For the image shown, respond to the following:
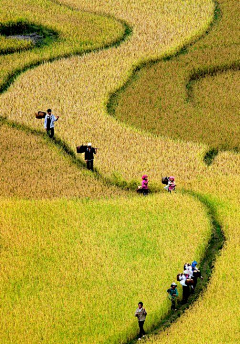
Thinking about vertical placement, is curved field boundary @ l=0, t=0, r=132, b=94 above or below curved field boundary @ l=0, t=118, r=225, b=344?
above

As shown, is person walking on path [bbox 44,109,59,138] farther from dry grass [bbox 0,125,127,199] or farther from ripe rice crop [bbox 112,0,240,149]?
ripe rice crop [bbox 112,0,240,149]

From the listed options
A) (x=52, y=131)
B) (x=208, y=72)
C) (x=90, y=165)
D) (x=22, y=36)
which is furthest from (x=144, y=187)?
(x=22, y=36)

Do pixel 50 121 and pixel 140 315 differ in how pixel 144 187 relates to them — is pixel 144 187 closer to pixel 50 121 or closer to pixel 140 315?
pixel 50 121

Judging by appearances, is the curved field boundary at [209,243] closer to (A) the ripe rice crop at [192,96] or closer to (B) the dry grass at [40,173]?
(B) the dry grass at [40,173]

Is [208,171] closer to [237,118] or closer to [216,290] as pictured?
[237,118]

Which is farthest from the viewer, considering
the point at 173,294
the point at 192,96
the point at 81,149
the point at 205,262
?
the point at 192,96

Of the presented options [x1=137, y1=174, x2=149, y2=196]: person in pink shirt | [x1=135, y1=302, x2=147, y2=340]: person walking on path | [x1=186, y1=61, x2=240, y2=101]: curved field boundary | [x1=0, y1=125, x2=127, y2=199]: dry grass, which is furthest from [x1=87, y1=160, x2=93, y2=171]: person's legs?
[x1=135, y1=302, x2=147, y2=340]: person walking on path

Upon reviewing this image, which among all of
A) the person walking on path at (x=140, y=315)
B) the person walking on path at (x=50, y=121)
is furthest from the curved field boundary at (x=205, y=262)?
the person walking on path at (x=50, y=121)
